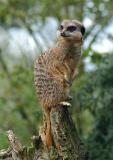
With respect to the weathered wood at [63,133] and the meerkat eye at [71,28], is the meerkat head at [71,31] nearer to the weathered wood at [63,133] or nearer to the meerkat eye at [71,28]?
the meerkat eye at [71,28]

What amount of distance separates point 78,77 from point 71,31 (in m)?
4.95

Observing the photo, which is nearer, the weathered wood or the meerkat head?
the meerkat head

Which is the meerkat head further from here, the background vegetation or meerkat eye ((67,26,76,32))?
the background vegetation

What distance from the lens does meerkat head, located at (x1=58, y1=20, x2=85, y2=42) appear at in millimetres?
5578

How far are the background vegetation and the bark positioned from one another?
9.06 ft

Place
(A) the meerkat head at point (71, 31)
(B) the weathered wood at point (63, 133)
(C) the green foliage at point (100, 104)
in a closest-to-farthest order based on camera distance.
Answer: (A) the meerkat head at point (71, 31), (B) the weathered wood at point (63, 133), (C) the green foliage at point (100, 104)

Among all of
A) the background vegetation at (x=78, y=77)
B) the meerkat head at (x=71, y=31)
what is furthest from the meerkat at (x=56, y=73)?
the background vegetation at (x=78, y=77)

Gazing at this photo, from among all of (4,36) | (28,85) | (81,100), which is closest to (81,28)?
(81,100)

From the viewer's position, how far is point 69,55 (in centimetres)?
580

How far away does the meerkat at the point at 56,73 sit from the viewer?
18.7 feet

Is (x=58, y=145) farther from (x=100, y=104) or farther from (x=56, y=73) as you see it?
(x=100, y=104)

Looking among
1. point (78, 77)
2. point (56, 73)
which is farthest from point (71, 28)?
point (78, 77)

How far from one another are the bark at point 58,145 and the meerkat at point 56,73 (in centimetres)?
9

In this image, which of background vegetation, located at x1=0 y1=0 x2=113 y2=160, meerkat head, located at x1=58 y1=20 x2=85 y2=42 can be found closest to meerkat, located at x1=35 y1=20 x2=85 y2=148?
meerkat head, located at x1=58 y1=20 x2=85 y2=42
